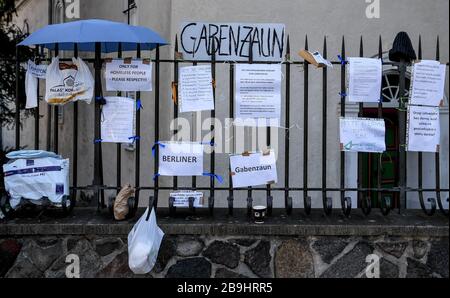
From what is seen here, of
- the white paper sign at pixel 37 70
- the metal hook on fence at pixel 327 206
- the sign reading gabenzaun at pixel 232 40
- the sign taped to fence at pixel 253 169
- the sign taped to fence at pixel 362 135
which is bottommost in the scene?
the metal hook on fence at pixel 327 206

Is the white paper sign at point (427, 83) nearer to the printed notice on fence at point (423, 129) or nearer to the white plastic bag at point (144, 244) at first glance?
the printed notice on fence at point (423, 129)

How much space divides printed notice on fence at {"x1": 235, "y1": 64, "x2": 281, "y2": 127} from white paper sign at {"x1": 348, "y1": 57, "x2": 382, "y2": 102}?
0.62 m

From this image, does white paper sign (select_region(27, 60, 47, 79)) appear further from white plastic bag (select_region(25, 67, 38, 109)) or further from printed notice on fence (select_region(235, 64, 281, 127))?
printed notice on fence (select_region(235, 64, 281, 127))

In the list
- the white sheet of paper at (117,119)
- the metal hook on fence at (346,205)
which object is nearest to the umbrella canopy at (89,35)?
the white sheet of paper at (117,119)

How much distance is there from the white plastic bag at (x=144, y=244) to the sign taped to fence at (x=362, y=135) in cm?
170

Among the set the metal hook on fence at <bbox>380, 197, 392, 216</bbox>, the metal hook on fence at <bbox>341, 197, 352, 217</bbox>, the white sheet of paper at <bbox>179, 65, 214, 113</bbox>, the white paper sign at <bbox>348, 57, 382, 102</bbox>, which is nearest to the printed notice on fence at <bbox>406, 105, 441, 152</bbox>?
the white paper sign at <bbox>348, 57, 382, 102</bbox>

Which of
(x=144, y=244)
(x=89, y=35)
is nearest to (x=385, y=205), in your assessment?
(x=144, y=244)

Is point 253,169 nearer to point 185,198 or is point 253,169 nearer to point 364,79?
point 185,198

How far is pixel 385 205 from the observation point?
4750 millimetres

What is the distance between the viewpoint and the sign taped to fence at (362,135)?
4.75m

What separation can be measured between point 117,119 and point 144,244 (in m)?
1.15

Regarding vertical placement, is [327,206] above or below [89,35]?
below

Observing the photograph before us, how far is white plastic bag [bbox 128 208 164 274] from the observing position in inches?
165
